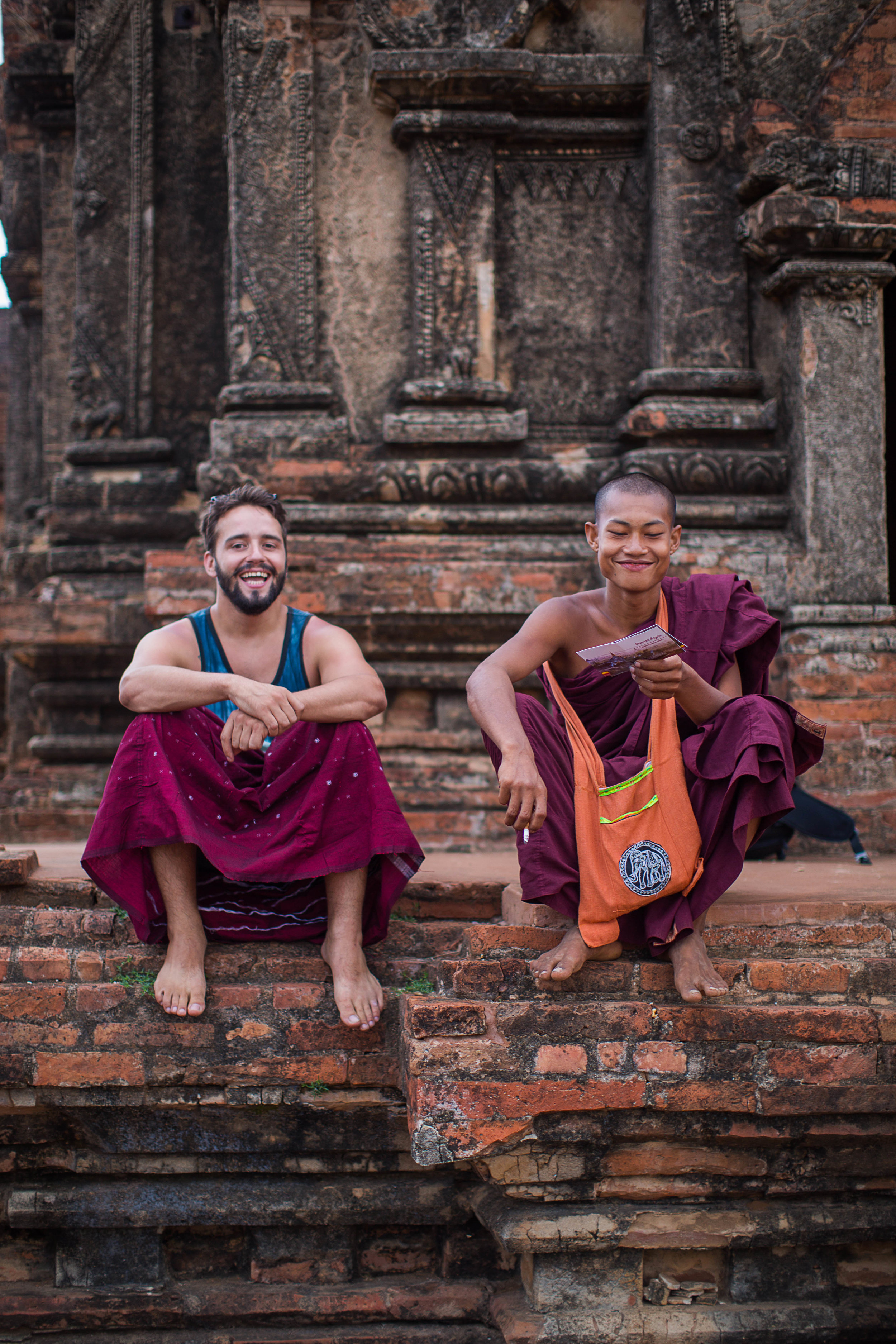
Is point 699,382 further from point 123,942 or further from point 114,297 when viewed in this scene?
point 123,942

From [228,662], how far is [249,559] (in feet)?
1.02

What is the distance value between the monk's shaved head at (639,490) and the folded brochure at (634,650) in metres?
0.46

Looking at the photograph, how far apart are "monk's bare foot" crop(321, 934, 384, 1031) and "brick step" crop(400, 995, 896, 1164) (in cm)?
18

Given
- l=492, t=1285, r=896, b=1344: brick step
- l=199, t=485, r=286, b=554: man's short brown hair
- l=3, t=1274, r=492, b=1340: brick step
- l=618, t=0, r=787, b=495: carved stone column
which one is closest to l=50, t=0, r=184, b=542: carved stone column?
l=199, t=485, r=286, b=554: man's short brown hair

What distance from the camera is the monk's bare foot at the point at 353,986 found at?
2.86m

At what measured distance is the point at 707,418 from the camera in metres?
4.86

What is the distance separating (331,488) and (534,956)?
8.54 ft

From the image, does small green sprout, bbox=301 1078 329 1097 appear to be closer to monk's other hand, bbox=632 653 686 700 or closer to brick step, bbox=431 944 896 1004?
brick step, bbox=431 944 896 1004

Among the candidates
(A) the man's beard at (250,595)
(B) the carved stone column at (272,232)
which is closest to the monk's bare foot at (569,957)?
(A) the man's beard at (250,595)

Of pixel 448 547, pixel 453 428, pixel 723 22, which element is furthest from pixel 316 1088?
pixel 723 22

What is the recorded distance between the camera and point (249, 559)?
3.24 meters

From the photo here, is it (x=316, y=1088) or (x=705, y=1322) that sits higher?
(x=316, y=1088)

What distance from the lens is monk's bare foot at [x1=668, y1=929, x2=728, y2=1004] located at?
268 centimetres

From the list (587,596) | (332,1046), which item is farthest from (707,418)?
(332,1046)
